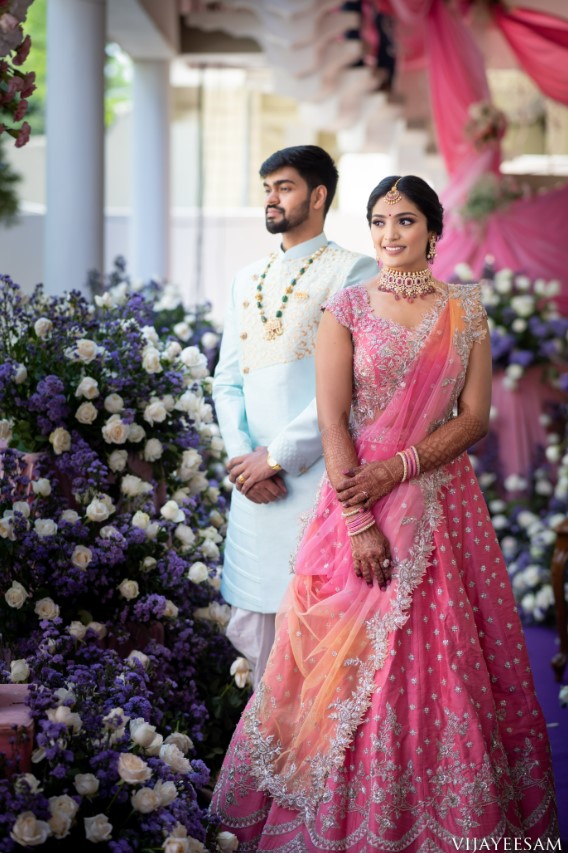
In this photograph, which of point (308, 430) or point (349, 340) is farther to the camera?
point (308, 430)

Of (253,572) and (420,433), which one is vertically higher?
(420,433)

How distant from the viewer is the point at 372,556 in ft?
8.56

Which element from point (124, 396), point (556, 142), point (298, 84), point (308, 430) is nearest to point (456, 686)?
point (308, 430)

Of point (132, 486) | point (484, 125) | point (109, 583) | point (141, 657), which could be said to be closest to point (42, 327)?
point (132, 486)

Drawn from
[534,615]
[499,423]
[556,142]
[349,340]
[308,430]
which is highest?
[556,142]

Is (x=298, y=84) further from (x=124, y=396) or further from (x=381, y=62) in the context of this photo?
(x=124, y=396)

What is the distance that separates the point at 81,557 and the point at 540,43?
25.9 ft

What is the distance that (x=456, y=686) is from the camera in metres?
2.52

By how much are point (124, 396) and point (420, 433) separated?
0.98 metres

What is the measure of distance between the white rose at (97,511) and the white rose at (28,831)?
1.11 metres

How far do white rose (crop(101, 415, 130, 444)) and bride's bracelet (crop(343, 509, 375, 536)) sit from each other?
0.81 m

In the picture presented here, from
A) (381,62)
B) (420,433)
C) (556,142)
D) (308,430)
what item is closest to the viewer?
(420,433)

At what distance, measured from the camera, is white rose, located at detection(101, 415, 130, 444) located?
314 centimetres

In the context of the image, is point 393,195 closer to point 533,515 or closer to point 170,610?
point 170,610
